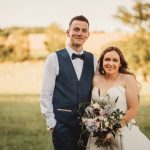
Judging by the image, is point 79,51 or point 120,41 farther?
point 120,41

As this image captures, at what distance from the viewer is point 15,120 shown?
520 inches

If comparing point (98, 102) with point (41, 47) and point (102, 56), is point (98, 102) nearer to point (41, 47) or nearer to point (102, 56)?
point (102, 56)

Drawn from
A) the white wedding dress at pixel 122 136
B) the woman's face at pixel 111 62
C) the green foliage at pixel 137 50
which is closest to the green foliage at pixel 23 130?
the white wedding dress at pixel 122 136

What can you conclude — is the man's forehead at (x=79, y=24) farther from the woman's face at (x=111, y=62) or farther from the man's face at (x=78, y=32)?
the woman's face at (x=111, y=62)

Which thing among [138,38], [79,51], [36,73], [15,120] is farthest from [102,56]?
[36,73]

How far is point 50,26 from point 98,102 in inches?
1809

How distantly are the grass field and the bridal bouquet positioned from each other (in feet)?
11.9

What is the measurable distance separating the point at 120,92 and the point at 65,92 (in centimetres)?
65

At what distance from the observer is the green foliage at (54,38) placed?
47656 millimetres

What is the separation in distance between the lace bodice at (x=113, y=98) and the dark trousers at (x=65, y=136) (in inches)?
15.7

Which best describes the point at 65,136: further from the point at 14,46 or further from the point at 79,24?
the point at 14,46

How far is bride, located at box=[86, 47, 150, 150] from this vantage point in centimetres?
538

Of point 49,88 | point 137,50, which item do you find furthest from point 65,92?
point 137,50

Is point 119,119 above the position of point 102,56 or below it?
below
